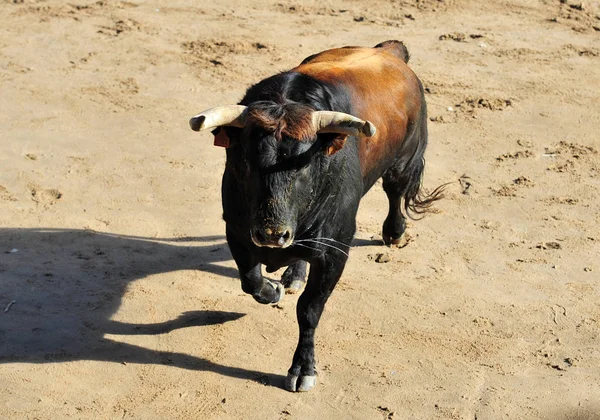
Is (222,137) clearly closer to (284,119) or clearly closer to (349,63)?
(284,119)

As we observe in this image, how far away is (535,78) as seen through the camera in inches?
470

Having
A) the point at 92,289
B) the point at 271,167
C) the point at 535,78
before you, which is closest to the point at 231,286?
the point at 92,289

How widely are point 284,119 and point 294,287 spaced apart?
224 cm

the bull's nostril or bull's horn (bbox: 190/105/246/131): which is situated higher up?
bull's horn (bbox: 190/105/246/131)

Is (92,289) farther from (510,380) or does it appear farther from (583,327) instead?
(583,327)

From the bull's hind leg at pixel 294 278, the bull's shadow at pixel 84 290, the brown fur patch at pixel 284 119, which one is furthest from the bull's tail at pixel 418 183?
the brown fur patch at pixel 284 119

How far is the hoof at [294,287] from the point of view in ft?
25.4

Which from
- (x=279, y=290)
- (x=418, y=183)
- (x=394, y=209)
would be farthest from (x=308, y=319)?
(x=418, y=183)

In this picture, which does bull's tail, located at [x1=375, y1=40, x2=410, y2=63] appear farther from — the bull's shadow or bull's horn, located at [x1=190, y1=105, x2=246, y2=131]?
bull's horn, located at [x1=190, y1=105, x2=246, y2=131]

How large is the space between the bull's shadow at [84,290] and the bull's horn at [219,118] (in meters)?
1.84

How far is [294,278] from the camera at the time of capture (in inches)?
307

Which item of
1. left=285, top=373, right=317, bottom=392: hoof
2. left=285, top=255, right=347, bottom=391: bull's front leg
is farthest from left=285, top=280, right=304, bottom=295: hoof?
left=285, top=373, right=317, bottom=392: hoof

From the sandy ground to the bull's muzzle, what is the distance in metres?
1.29

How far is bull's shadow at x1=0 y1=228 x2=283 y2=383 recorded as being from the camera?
22.4ft
